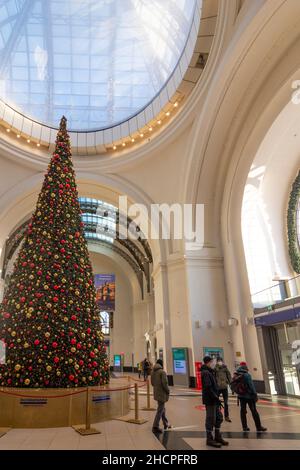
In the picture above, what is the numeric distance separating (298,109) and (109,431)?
1041 cm

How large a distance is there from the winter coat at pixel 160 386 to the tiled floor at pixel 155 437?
0.52 m

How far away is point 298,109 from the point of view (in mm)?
10461

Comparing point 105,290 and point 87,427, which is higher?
point 105,290

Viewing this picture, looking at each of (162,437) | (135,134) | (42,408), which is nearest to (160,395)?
(162,437)

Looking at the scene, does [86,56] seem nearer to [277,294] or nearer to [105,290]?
[277,294]

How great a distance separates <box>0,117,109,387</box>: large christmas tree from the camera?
593cm

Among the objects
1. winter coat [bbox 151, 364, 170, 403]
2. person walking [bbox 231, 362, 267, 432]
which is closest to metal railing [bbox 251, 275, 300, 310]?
person walking [bbox 231, 362, 267, 432]

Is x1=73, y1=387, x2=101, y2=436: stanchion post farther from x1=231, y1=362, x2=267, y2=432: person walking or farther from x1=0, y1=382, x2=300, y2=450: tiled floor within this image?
x1=231, y1=362, x2=267, y2=432: person walking

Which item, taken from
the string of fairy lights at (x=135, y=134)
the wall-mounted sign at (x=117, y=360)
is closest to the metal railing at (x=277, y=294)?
the string of fairy lights at (x=135, y=134)

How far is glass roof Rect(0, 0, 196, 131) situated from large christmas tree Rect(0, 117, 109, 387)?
1060 cm

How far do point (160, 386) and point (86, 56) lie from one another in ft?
55.2

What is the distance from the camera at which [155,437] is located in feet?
16.2

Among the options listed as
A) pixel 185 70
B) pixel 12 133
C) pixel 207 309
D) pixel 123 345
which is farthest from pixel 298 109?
pixel 123 345

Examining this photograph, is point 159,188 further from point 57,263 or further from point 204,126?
point 57,263
